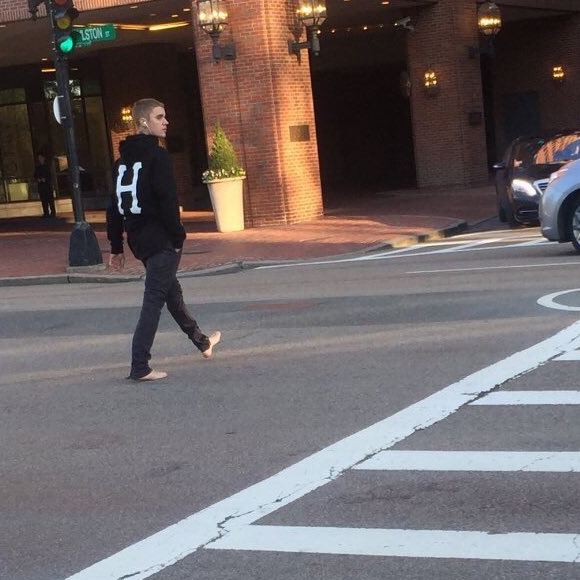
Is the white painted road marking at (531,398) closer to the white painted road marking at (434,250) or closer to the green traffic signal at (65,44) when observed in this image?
the white painted road marking at (434,250)

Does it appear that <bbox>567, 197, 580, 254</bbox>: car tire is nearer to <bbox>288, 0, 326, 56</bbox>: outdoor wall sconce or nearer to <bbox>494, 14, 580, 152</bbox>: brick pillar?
<bbox>288, 0, 326, 56</bbox>: outdoor wall sconce

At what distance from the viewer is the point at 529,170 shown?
20469mm

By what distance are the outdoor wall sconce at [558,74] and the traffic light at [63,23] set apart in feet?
84.3

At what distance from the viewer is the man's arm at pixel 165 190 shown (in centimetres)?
893

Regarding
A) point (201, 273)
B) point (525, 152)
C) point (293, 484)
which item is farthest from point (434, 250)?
point (293, 484)

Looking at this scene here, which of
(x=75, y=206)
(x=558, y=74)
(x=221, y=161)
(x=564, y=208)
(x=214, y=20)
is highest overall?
(x=214, y=20)

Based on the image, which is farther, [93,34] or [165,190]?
[93,34]

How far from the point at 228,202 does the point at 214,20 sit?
353cm

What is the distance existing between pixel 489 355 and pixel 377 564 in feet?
13.6

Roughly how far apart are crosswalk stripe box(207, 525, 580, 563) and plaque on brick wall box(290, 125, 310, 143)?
20.6 meters

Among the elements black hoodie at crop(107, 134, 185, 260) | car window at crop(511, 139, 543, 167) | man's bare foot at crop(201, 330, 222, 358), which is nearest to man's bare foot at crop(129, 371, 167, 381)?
man's bare foot at crop(201, 330, 222, 358)

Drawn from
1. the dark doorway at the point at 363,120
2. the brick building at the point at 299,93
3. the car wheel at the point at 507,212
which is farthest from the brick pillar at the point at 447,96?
the car wheel at the point at 507,212

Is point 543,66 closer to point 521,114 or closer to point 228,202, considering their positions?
point 521,114

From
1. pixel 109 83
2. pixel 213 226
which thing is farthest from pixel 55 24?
pixel 109 83
